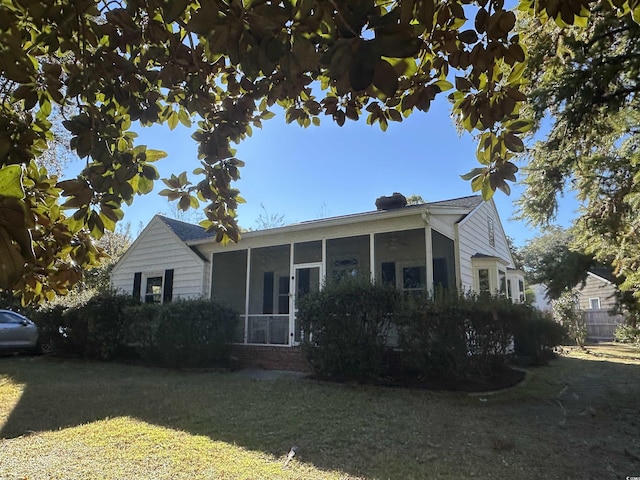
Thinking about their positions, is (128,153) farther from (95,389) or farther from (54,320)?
(54,320)

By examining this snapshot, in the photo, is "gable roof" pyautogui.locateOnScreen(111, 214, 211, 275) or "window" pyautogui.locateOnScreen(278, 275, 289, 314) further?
"window" pyautogui.locateOnScreen(278, 275, 289, 314)

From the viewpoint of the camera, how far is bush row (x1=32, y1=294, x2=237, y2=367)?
10.1 m

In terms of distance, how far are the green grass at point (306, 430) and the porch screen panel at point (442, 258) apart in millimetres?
3392

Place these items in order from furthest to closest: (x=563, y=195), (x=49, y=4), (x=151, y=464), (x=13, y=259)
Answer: (x=563, y=195)
(x=151, y=464)
(x=49, y=4)
(x=13, y=259)

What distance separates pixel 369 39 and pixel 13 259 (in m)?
1.08

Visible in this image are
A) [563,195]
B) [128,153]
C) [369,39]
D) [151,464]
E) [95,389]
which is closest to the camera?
[369,39]

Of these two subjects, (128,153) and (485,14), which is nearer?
(485,14)

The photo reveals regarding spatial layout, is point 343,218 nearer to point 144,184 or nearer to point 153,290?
point 153,290

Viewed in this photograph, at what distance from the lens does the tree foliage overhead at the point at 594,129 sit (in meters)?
6.48

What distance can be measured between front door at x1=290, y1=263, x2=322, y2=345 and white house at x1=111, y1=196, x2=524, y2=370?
3 centimetres

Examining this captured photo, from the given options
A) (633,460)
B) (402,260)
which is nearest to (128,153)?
(633,460)

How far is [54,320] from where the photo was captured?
12250 millimetres

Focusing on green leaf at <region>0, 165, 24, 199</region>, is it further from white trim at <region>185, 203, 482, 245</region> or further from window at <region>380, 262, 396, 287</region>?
window at <region>380, 262, 396, 287</region>

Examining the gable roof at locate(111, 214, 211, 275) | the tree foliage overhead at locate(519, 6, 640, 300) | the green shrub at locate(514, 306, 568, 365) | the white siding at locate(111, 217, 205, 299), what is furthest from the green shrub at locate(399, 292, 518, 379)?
the gable roof at locate(111, 214, 211, 275)
